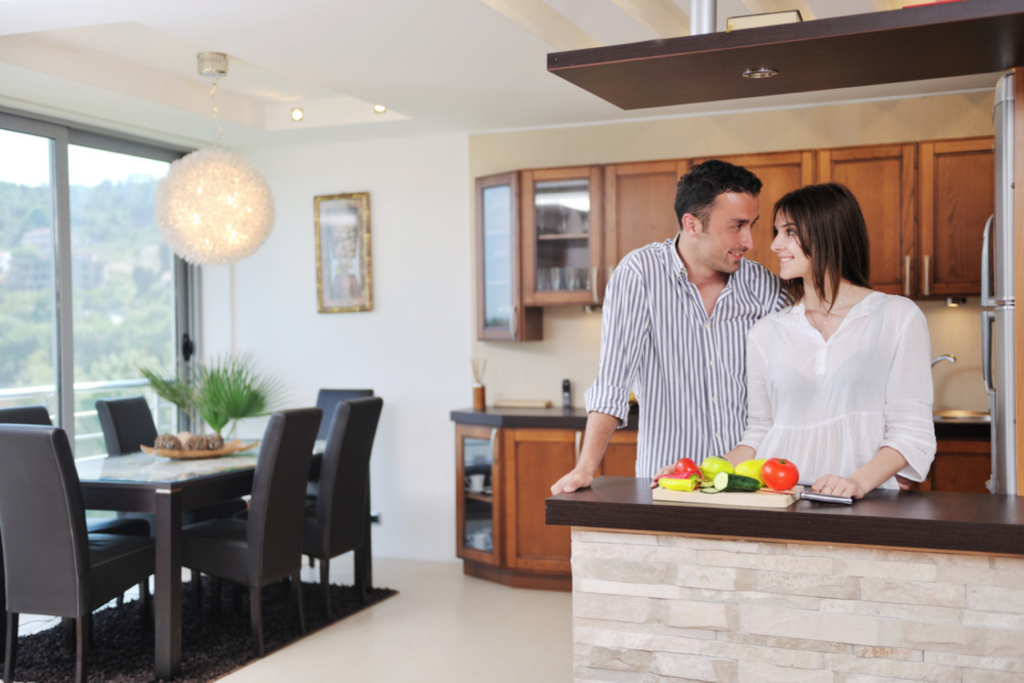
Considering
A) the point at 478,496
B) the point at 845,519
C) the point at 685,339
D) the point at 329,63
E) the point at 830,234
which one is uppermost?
the point at 329,63

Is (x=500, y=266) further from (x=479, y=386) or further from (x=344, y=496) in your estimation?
(x=344, y=496)

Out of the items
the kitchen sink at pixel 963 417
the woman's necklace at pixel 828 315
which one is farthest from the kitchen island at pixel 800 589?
the kitchen sink at pixel 963 417

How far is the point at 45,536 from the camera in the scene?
3.47 m

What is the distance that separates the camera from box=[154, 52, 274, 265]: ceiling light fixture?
4391 millimetres

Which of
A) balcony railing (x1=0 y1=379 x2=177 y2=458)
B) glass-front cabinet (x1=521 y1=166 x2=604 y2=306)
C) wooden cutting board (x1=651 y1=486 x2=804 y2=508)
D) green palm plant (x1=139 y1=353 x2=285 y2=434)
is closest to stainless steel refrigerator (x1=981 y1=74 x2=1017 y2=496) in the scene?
wooden cutting board (x1=651 y1=486 x2=804 y2=508)

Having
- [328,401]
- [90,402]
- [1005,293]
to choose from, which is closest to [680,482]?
[1005,293]

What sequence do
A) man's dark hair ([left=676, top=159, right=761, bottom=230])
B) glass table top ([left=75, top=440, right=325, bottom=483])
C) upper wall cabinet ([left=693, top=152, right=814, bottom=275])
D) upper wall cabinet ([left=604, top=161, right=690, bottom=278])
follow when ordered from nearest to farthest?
man's dark hair ([left=676, top=159, right=761, bottom=230]) < glass table top ([left=75, top=440, right=325, bottom=483]) < upper wall cabinet ([left=693, top=152, right=814, bottom=275]) < upper wall cabinet ([left=604, top=161, right=690, bottom=278])

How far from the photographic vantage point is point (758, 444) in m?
2.38

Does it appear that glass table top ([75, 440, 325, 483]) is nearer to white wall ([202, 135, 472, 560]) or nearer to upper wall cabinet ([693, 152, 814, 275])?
white wall ([202, 135, 472, 560])

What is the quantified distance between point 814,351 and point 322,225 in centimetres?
429

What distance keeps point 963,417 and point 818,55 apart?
3.07 meters

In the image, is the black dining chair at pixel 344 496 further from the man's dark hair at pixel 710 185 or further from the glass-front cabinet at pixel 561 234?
the man's dark hair at pixel 710 185

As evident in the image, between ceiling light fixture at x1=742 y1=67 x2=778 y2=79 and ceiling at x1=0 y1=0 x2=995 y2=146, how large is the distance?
1.76ft

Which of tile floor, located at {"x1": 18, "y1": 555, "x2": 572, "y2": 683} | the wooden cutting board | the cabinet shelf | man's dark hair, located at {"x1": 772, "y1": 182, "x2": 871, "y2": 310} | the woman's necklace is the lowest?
tile floor, located at {"x1": 18, "y1": 555, "x2": 572, "y2": 683}
